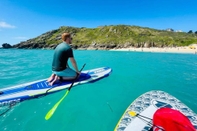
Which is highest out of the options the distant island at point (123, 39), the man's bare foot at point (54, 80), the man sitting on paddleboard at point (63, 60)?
the distant island at point (123, 39)

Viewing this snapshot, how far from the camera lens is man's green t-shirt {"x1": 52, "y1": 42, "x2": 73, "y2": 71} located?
6938 mm

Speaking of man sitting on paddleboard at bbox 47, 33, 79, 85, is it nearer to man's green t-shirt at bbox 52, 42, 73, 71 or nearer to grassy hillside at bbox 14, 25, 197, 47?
man's green t-shirt at bbox 52, 42, 73, 71

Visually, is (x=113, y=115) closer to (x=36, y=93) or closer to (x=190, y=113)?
(x=190, y=113)

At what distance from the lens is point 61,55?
6.99 metres

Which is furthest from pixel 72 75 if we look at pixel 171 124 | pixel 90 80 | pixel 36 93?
pixel 171 124

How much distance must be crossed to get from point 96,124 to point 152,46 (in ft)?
324

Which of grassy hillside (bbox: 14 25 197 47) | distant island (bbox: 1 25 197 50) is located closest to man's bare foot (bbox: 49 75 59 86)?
distant island (bbox: 1 25 197 50)

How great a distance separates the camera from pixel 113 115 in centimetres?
686

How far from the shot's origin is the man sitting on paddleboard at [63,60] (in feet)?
22.9

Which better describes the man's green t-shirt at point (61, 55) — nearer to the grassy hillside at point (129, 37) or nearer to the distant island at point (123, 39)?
the distant island at point (123, 39)

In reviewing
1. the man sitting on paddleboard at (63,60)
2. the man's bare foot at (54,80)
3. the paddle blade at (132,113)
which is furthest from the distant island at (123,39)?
the paddle blade at (132,113)

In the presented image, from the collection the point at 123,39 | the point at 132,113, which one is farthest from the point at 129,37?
the point at 132,113

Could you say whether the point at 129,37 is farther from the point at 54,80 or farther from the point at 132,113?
the point at 132,113

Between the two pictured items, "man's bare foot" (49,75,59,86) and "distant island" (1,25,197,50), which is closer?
"man's bare foot" (49,75,59,86)
